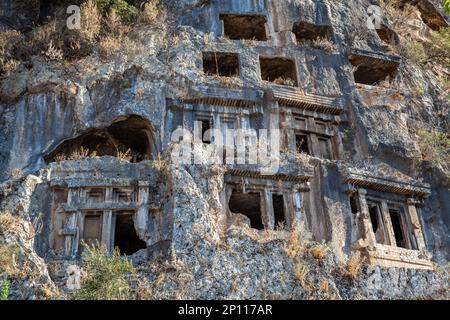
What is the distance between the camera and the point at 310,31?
22094 millimetres

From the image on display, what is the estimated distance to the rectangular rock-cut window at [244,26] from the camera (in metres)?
21.9

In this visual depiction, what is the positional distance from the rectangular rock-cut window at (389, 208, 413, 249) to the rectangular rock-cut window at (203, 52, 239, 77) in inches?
249

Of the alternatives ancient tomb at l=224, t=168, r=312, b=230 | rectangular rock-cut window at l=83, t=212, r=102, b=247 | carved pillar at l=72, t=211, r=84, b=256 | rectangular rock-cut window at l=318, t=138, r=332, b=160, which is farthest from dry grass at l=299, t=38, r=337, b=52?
carved pillar at l=72, t=211, r=84, b=256

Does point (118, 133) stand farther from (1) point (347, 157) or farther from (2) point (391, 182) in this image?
(2) point (391, 182)

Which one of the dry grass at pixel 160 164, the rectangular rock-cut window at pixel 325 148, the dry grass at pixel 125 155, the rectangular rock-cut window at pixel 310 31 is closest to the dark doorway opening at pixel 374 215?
the rectangular rock-cut window at pixel 325 148

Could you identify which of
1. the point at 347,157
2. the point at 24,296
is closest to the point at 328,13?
the point at 347,157

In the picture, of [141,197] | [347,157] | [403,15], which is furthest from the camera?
[403,15]

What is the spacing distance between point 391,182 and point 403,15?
30.6 feet

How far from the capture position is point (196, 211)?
13.9 m

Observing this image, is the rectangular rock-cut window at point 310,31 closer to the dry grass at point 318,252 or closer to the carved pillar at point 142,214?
the carved pillar at point 142,214

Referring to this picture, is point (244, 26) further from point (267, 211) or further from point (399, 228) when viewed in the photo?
point (399, 228)

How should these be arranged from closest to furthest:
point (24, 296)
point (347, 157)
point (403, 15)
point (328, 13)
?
point (24, 296) < point (347, 157) < point (328, 13) < point (403, 15)

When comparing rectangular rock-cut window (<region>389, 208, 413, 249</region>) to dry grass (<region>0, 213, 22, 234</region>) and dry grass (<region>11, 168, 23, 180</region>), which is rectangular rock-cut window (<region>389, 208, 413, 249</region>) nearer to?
dry grass (<region>11, 168, 23, 180</region>)

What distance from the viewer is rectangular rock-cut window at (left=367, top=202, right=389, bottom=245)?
57.3 ft
